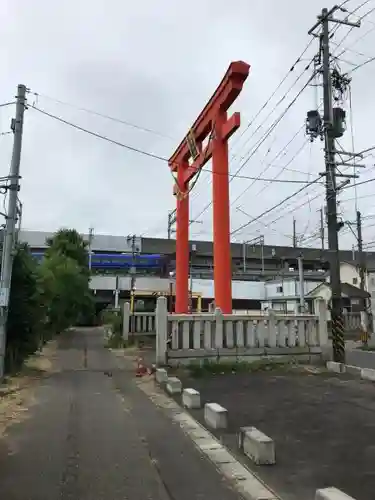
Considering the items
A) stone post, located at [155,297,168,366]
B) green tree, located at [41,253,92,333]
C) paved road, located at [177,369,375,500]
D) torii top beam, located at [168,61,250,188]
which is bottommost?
paved road, located at [177,369,375,500]

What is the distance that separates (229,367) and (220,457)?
798 centimetres

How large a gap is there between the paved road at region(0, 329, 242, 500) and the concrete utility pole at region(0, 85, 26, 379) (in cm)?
274

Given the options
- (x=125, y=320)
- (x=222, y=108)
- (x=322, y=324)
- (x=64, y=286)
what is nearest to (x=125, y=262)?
(x=64, y=286)

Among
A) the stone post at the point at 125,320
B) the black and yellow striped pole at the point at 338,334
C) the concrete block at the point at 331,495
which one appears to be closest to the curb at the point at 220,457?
the concrete block at the point at 331,495

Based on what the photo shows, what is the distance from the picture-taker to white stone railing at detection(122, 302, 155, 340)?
25.2 meters

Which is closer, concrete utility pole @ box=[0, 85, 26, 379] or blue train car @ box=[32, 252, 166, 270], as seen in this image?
concrete utility pole @ box=[0, 85, 26, 379]

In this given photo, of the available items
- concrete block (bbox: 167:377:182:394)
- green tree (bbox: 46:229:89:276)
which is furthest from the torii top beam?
green tree (bbox: 46:229:89:276)

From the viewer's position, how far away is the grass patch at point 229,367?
13.7m

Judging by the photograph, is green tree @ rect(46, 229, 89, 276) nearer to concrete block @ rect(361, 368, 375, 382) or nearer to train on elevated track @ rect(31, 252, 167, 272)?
train on elevated track @ rect(31, 252, 167, 272)

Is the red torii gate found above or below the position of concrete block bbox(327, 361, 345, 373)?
above

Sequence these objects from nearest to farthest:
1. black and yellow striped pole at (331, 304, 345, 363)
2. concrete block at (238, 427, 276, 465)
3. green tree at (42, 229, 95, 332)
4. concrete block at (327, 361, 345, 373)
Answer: concrete block at (238, 427, 276, 465) < concrete block at (327, 361, 345, 373) < black and yellow striped pole at (331, 304, 345, 363) < green tree at (42, 229, 95, 332)

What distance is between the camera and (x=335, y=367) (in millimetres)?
14086

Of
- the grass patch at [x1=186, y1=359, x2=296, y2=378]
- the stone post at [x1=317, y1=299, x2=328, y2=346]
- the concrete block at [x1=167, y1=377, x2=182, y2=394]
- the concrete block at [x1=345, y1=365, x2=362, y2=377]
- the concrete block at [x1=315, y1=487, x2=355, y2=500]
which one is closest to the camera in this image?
the concrete block at [x1=315, y1=487, x2=355, y2=500]

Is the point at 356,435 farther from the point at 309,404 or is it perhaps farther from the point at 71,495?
the point at 71,495
